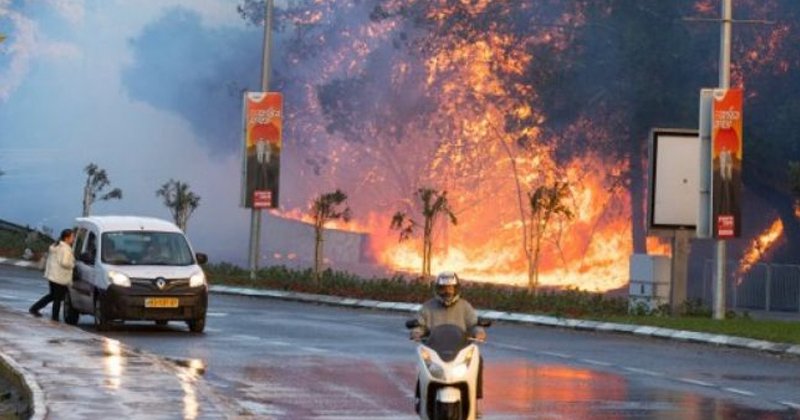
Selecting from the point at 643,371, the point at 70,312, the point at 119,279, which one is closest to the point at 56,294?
the point at 70,312

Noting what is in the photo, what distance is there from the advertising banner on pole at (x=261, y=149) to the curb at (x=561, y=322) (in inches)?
112

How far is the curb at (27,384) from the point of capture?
16859 mm

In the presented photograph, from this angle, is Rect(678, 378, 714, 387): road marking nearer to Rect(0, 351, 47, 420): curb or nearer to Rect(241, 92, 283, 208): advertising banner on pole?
Rect(0, 351, 47, 420): curb

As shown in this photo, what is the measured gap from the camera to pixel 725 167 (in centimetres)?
3734

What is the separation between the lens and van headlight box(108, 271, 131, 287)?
30656mm

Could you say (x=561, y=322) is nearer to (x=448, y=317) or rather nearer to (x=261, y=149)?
(x=261, y=149)

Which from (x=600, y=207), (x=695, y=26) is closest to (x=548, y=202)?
(x=695, y=26)

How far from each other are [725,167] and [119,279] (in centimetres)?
1276

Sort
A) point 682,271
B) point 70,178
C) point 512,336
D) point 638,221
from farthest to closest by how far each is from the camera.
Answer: point 70,178 → point 638,221 → point 682,271 → point 512,336

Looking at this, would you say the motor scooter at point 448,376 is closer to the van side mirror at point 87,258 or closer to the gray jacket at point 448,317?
the gray jacket at point 448,317

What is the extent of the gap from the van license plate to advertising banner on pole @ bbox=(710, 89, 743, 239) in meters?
11.6

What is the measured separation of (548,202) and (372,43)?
26.0 metres

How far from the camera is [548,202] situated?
152 ft

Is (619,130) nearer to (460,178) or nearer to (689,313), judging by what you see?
(460,178)
